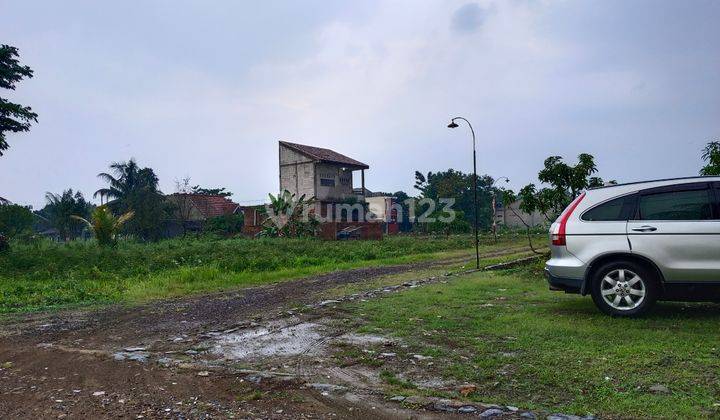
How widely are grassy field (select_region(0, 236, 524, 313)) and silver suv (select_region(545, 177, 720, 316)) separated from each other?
8788 mm

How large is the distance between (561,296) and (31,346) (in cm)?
770

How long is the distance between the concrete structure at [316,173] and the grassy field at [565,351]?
32.0 meters

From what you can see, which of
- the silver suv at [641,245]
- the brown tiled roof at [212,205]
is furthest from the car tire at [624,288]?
the brown tiled roof at [212,205]

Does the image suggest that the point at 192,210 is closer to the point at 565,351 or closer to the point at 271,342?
the point at 271,342

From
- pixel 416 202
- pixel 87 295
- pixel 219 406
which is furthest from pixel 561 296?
pixel 416 202

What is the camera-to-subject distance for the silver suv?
6504 millimetres

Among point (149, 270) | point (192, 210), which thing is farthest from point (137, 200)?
point (149, 270)

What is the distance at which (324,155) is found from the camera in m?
42.9

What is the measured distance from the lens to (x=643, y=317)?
6.81 metres

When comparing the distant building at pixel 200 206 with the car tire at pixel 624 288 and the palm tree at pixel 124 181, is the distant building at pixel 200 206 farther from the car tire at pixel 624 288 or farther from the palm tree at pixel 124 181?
the car tire at pixel 624 288

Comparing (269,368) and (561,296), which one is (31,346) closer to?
(269,368)

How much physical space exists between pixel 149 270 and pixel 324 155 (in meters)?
26.5

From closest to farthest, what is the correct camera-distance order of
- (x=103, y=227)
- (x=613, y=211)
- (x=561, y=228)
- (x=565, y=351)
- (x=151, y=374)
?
(x=151, y=374) < (x=565, y=351) < (x=613, y=211) < (x=561, y=228) < (x=103, y=227)

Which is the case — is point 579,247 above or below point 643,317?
above
